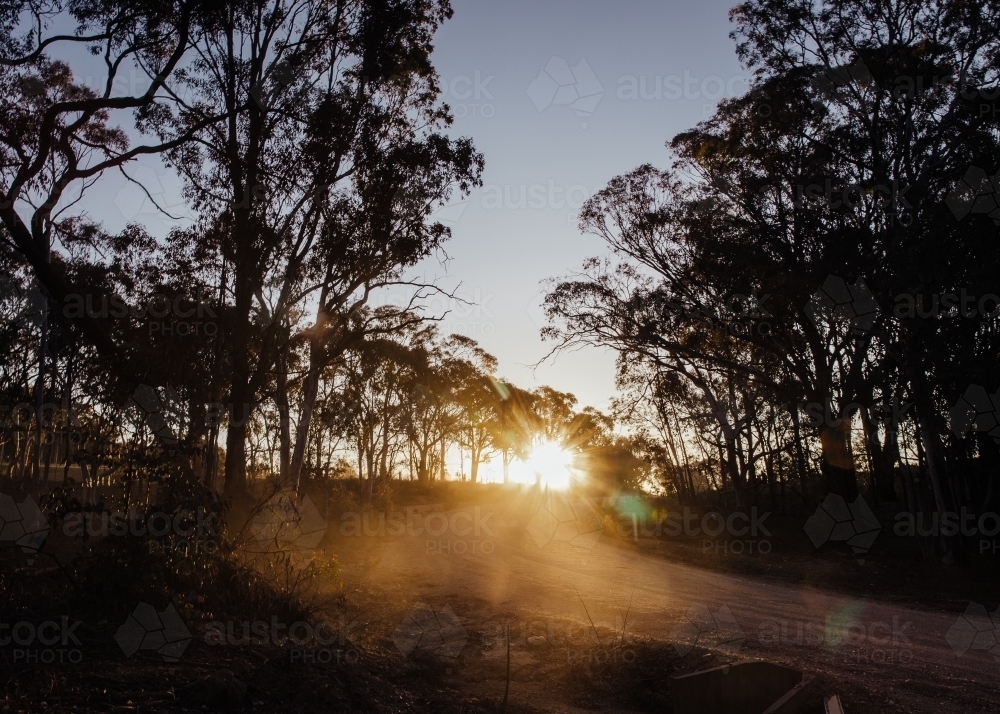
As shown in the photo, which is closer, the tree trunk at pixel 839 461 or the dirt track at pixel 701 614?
the dirt track at pixel 701 614

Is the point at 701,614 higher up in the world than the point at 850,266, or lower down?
lower down

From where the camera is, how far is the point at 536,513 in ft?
92.0

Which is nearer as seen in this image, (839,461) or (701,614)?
(701,614)

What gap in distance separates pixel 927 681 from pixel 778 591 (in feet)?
20.1

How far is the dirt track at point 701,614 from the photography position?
19.1 ft

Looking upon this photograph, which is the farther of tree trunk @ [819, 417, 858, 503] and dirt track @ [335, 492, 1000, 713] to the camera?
tree trunk @ [819, 417, 858, 503]

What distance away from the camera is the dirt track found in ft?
19.1

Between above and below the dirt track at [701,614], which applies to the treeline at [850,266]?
above

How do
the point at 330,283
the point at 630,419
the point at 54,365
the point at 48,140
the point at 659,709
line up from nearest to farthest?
the point at 659,709, the point at 48,140, the point at 330,283, the point at 54,365, the point at 630,419

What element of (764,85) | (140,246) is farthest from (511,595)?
(764,85)

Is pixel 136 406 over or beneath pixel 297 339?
beneath

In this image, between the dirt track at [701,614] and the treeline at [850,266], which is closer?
the dirt track at [701,614]

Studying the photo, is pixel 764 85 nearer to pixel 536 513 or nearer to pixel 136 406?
pixel 136 406

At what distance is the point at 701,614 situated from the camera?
29.7ft
